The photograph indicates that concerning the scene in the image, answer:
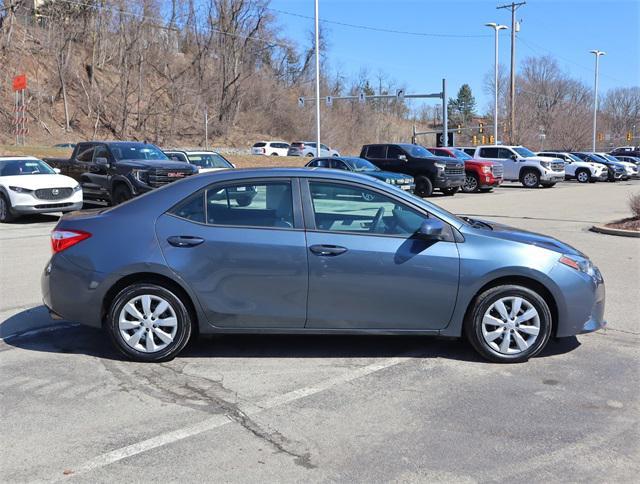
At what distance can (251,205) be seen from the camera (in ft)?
17.1

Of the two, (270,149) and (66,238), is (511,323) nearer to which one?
(66,238)

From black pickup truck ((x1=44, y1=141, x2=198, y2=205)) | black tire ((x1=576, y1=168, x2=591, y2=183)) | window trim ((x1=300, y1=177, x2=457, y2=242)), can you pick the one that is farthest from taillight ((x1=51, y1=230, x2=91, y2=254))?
black tire ((x1=576, y1=168, x2=591, y2=183))

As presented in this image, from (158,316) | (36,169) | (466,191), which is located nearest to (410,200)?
(158,316)

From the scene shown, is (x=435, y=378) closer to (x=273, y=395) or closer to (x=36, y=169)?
(x=273, y=395)

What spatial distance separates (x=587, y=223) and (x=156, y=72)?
56093 millimetres

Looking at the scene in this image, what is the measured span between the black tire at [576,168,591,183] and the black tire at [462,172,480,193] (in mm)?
12695

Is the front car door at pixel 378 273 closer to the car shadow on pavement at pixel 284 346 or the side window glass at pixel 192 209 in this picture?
the car shadow on pavement at pixel 284 346

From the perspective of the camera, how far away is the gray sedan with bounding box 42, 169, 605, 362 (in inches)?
197

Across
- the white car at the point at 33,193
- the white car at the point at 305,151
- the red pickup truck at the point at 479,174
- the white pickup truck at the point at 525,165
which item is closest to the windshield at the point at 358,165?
the red pickup truck at the point at 479,174

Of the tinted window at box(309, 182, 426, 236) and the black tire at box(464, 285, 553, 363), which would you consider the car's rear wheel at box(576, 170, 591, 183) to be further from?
the tinted window at box(309, 182, 426, 236)

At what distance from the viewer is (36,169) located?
15.9 metres

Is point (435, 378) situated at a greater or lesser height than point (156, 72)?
lesser

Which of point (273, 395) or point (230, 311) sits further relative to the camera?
point (230, 311)

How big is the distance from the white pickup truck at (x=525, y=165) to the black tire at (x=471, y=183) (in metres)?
3.50
